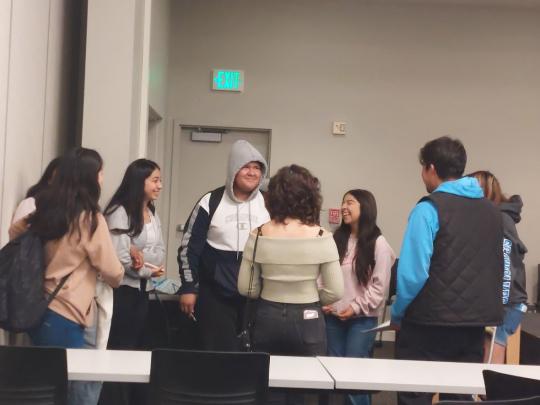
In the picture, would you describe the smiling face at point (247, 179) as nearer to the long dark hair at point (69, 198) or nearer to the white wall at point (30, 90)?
the long dark hair at point (69, 198)

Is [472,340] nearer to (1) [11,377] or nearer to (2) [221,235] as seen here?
(2) [221,235]

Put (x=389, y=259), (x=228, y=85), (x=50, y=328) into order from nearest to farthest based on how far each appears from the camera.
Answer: (x=50, y=328), (x=389, y=259), (x=228, y=85)

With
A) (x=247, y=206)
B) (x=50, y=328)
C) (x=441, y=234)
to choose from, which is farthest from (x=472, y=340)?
(x=50, y=328)

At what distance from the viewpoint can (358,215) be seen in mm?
3209

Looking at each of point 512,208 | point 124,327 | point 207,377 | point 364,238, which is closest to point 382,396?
point 364,238

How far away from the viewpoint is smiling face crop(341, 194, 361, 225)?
3.21 meters

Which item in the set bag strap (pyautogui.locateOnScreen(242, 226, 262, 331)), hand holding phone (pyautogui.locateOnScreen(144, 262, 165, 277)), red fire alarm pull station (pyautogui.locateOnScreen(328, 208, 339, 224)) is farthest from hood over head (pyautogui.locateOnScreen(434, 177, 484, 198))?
red fire alarm pull station (pyautogui.locateOnScreen(328, 208, 339, 224))

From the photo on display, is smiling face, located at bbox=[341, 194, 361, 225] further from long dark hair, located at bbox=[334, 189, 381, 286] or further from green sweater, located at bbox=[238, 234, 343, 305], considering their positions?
green sweater, located at bbox=[238, 234, 343, 305]

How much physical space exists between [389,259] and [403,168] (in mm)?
2843

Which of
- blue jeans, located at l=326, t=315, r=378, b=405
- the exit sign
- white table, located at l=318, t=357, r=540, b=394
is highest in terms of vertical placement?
the exit sign

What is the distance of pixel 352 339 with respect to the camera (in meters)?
3.03

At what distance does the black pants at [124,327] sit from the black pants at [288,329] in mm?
891

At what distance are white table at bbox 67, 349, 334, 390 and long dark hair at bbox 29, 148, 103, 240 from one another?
470 mm

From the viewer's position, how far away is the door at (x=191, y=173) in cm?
574
